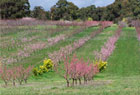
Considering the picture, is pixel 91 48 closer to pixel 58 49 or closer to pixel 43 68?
pixel 58 49

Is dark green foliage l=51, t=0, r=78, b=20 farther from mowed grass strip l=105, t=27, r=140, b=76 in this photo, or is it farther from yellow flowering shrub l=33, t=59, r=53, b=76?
yellow flowering shrub l=33, t=59, r=53, b=76

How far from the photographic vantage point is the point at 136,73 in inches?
1169

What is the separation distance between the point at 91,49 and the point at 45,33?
16507mm

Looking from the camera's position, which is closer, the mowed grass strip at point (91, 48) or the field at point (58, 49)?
the field at point (58, 49)

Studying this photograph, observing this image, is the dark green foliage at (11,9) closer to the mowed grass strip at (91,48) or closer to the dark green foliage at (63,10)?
the dark green foliage at (63,10)

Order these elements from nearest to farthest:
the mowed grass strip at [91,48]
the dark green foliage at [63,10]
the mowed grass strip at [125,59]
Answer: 1. the mowed grass strip at [125,59]
2. the mowed grass strip at [91,48]
3. the dark green foliage at [63,10]

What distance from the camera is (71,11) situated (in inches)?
4092

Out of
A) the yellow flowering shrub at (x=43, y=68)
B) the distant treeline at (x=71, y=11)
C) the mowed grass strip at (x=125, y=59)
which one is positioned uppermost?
the distant treeline at (x=71, y=11)

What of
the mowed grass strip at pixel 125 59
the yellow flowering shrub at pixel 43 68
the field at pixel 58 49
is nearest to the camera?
the yellow flowering shrub at pixel 43 68

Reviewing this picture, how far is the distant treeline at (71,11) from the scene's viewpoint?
85375 millimetres

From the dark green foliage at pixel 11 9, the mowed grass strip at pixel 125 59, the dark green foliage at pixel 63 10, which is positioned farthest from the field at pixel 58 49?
the dark green foliage at pixel 63 10

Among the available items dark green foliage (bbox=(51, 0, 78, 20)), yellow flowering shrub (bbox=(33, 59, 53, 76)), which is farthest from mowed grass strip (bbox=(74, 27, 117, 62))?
dark green foliage (bbox=(51, 0, 78, 20))

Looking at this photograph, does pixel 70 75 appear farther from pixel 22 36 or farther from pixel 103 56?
pixel 22 36

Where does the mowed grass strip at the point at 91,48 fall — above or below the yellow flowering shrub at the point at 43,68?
below
